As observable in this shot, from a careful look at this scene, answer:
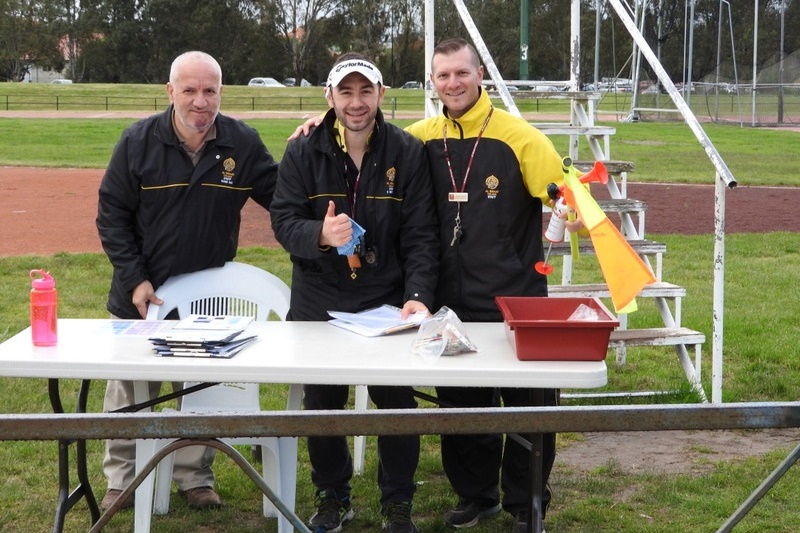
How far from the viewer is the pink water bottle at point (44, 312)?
399cm

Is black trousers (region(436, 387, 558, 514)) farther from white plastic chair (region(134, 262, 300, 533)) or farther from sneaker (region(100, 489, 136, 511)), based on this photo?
sneaker (region(100, 489, 136, 511))

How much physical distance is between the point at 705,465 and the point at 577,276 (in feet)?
16.3

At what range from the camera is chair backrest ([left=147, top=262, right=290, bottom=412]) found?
496 cm

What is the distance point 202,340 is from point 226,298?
116cm

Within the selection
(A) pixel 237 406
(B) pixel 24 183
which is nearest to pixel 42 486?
(A) pixel 237 406

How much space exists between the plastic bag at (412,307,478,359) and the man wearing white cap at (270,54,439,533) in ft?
1.32

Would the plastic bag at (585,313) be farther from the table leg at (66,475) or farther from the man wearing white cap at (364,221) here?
the table leg at (66,475)

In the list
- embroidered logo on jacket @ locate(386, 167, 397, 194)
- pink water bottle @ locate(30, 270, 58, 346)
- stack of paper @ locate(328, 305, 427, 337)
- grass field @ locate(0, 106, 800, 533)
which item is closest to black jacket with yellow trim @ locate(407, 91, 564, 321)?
embroidered logo on jacket @ locate(386, 167, 397, 194)

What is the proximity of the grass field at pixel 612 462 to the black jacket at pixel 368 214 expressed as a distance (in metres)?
1.05

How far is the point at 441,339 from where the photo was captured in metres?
3.93

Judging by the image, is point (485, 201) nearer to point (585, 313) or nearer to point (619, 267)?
point (585, 313)

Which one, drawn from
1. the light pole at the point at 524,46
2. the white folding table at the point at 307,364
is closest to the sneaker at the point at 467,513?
the white folding table at the point at 307,364

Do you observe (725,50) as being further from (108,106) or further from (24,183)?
(24,183)

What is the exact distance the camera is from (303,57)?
241ft
